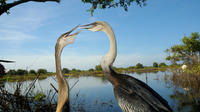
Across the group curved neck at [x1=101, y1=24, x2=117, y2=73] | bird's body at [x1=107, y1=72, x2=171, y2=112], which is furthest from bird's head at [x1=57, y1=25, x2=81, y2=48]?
bird's body at [x1=107, y1=72, x2=171, y2=112]

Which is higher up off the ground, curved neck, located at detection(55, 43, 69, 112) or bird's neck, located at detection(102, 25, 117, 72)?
bird's neck, located at detection(102, 25, 117, 72)

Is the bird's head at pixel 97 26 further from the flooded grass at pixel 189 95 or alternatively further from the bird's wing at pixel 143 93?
the flooded grass at pixel 189 95

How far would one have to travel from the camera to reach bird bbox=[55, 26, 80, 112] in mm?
1617

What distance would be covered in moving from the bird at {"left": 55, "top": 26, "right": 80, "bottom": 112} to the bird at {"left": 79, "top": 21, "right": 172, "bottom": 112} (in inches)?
33.5

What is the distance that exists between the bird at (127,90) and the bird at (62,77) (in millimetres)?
851

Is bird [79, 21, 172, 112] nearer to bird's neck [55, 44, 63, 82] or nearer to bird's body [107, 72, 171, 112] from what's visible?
bird's body [107, 72, 171, 112]

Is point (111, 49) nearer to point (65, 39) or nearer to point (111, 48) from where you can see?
point (111, 48)

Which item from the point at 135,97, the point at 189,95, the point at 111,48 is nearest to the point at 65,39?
the point at 111,48

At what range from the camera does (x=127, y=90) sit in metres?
2.66

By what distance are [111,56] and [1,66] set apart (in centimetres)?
214

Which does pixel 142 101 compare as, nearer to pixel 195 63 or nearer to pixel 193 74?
pixel 193 74

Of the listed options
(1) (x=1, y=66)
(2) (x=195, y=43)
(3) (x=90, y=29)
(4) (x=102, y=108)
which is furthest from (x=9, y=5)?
(2) (x=195, y=43)

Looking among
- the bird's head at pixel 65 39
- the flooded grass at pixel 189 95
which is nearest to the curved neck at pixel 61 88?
the bird's head at pixel 65 39

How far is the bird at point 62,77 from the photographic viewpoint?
1.62 m
